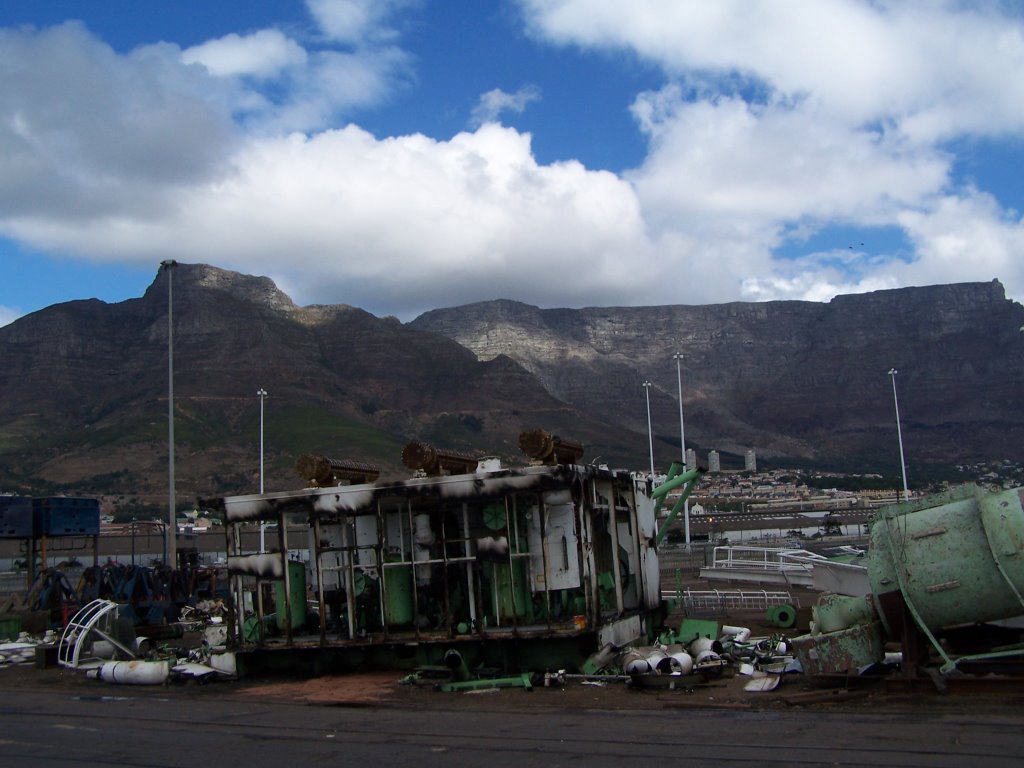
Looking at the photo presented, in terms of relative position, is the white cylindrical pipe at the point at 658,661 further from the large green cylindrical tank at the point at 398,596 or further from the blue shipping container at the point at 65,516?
the blue shipping container at the point at 65,516

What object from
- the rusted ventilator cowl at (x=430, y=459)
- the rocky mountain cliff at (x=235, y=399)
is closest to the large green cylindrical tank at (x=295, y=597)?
the rusted ventilator cowl at (x=430, y=459)

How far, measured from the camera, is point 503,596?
56.8 feet

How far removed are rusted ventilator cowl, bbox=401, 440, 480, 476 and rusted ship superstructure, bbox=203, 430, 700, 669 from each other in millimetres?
25

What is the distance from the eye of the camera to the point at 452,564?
17875 millimetres

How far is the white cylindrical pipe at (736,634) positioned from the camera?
1886 centimetres

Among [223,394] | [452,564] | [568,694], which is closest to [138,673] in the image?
[452,564]

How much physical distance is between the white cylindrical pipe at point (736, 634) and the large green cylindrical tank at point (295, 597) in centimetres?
798

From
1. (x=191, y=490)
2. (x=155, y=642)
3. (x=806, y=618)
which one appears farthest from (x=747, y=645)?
(x=191, y=490)

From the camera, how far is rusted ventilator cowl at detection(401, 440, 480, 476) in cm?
1809

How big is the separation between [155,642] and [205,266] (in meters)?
174

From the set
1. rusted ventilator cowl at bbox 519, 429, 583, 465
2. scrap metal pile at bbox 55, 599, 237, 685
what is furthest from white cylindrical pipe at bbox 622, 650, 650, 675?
scrap metal pile at bbox 55, 599, 237, 685

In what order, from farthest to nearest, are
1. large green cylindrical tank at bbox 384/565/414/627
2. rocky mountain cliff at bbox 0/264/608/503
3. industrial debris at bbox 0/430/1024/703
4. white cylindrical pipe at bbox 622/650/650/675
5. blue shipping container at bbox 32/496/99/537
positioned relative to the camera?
rocky mountain cliff at bbox 0/264/608/503, blue shipping container at bbox 32/496/99/537, large green cylindrical tank at bbox 384/565/414/627, white cylindrical pipe at bbox 622/650/650/675, industrial debris at bbox 0/430/1024/703

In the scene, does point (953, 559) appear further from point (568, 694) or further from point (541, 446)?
point (541, 446)

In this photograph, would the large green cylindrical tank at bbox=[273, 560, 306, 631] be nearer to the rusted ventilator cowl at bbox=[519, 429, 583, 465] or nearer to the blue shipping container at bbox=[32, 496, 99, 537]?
the rusted ventilator cowl at bbox=[519, 429, 583, 465]
